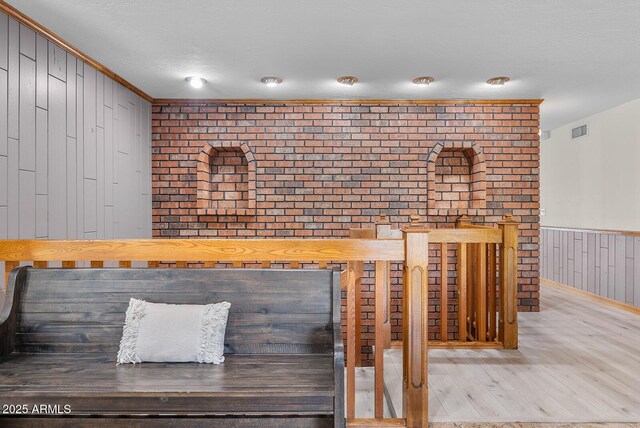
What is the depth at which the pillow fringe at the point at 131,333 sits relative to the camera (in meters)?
1.94

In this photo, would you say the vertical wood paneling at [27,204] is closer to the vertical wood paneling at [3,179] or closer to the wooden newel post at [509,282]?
the vertical wood paneling at [3,179]

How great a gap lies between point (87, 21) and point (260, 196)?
2283mm

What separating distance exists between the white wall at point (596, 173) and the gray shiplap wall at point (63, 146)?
5.37m

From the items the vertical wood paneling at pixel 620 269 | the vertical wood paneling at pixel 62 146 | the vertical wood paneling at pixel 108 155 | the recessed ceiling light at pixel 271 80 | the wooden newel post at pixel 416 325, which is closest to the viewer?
the wooden newel post at pixel 416 325

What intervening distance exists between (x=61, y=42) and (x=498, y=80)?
11.7 ft

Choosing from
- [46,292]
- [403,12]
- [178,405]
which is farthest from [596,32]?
[46,292]

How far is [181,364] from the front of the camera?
192 cm

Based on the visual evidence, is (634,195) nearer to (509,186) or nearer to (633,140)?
(633,140)

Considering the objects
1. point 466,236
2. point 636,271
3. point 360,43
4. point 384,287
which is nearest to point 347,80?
point 360,43

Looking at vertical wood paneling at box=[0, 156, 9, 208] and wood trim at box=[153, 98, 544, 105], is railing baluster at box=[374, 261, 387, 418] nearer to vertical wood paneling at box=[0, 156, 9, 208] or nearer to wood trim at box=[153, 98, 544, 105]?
vertical wood paneling at box=[0, 156, 9, 208]

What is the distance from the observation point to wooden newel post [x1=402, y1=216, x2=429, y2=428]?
2.04 meters

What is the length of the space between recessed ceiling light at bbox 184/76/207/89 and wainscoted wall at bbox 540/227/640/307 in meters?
4.71

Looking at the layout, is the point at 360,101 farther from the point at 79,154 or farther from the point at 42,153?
the point at 42,153

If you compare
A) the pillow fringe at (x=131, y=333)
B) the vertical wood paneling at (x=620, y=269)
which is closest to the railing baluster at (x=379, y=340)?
the pillow fringe at (x=131, y=333)
